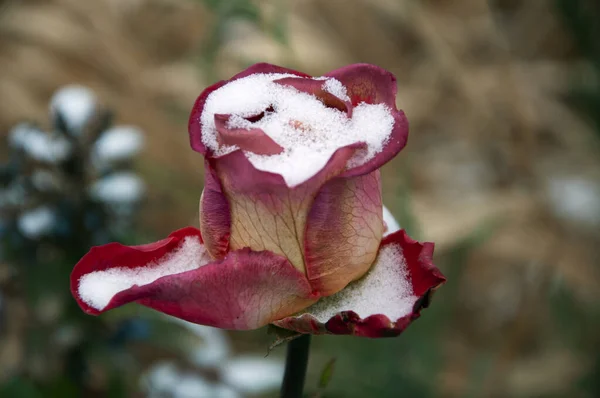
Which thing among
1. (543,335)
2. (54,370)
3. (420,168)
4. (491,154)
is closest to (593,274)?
(543,335)

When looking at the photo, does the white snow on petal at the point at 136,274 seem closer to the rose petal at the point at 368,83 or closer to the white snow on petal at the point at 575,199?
the rose petal at the point at 368,83

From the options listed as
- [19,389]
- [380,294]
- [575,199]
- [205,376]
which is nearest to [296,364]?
[380,294]

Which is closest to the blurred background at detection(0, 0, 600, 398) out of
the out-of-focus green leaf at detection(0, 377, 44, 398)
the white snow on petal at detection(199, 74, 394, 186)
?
the out-of-focus green leaf at detection(0, 377, 44, 398)

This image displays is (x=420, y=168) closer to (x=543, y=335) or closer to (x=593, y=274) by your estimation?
(x=543, y=335)

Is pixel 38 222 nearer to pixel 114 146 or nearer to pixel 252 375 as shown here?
pixel 114 146

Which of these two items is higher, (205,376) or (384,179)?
(384,179)

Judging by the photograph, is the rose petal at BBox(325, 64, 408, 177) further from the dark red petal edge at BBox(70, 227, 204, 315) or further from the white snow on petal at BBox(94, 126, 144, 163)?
the white snow on petal at BBox(94, 126, 144, 163)

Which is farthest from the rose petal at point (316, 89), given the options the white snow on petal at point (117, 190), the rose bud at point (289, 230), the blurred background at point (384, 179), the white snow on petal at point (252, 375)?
the white snow on petal at point (252, 375)
